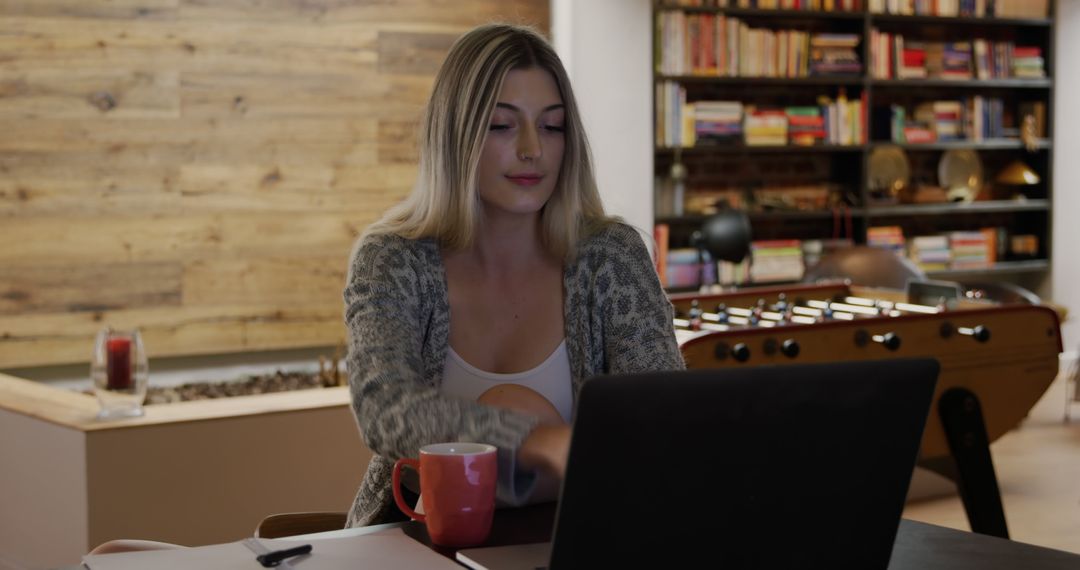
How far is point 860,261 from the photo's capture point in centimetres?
568

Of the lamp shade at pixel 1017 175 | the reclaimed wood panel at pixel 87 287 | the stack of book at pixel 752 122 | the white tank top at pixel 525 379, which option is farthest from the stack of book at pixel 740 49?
the white tank top at pixel 525 379

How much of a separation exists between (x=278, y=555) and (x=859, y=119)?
20.8 feet

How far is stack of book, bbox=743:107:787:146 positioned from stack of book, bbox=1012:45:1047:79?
5.59ft

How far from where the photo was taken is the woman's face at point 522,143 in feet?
6.26

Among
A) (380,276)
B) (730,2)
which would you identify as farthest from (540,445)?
(730,2)

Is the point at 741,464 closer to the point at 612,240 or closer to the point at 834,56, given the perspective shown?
the point at 612,240

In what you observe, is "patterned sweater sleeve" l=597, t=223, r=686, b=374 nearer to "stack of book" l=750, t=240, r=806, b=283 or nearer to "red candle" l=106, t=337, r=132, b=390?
"red candle" l=106, t=337, r=132, b=390

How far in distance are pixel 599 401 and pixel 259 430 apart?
234cm

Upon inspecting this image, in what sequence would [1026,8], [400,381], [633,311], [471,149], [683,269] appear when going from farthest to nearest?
[1026,8]
[683,269]
[633,311]
[471,149]
[400,381]

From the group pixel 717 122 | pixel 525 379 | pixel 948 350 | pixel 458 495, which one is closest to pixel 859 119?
pixel 717 122

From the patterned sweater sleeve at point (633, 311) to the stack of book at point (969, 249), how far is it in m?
5.89

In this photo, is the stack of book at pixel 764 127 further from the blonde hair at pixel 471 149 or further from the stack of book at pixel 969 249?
the blonde hair at pixel 471 149

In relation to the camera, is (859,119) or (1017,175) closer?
(859,119)

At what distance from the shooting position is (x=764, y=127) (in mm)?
6961
